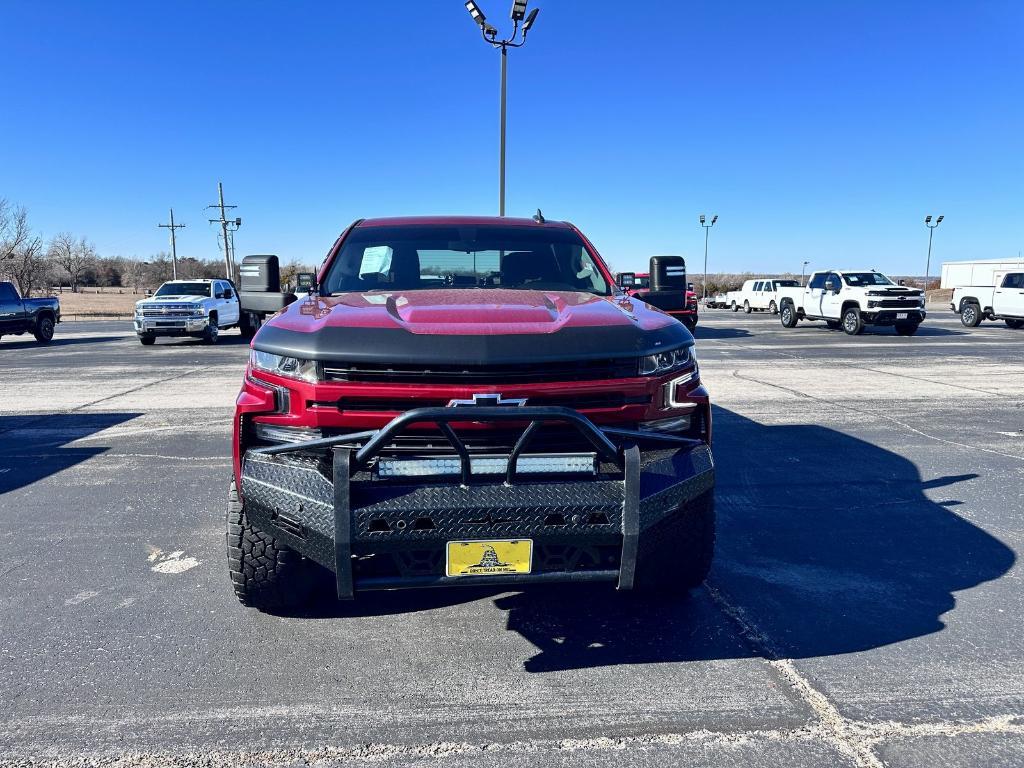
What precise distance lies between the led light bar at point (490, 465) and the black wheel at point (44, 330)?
20600 mm

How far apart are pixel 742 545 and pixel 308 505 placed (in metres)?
2.68

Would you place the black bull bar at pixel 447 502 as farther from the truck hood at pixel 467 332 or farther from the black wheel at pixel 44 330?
the black wheel at pixel 44 330

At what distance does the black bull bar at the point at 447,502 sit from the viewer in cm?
250

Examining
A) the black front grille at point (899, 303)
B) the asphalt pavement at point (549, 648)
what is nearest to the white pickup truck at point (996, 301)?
the black front grille at point (899, 303)

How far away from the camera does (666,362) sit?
2941mm

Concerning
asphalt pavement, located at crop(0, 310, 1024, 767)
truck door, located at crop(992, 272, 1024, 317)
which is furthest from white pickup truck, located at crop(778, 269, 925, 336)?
asphalt pavement, located at crop(0, 310, 1024, 767)

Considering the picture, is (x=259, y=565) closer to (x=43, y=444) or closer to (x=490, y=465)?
(x=490, y=465)

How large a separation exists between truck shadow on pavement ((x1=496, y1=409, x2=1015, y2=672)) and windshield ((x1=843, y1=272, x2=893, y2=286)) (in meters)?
17.9

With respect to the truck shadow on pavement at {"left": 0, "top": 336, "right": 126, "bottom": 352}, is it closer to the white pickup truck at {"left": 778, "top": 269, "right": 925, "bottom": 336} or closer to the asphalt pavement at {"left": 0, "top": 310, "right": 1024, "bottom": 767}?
the asphalt pavement at {"left": 0, "top": 310, "right": 1024, "bottom": 767}

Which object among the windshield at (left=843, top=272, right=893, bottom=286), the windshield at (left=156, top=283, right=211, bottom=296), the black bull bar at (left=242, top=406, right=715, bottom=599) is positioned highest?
the windshield at (left=843, top=272, right=893, bottom=286)

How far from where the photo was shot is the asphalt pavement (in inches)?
96.4

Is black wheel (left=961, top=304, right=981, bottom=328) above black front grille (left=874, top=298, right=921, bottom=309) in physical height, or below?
below

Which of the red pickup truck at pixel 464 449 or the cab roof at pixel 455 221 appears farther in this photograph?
the cab roof at pixel 455 221

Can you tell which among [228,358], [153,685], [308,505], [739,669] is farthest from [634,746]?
[228,358]
